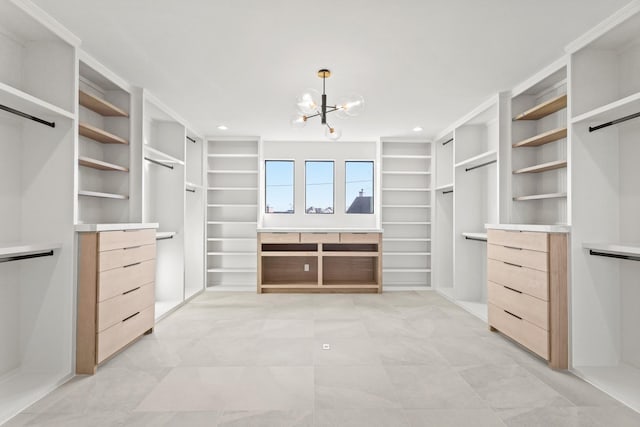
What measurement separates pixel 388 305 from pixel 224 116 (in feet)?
11.5

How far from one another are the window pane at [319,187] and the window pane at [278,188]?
315 mm

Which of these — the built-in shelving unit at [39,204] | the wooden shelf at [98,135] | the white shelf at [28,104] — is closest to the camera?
the white shelf at [28,104]

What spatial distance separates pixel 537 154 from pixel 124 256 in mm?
4357

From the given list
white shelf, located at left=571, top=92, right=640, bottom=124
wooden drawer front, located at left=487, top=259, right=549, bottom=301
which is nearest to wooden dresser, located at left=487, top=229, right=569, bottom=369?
wooden drawer front, located at left=487, top=259, right=549, bottom=301

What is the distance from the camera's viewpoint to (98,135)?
343 cm

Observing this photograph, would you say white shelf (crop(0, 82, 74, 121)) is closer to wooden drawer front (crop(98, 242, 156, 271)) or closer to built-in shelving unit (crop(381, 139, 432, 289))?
wooden drawer front (crop(98, 242, 156, 271))

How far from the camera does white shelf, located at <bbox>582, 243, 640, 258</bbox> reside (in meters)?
2.48

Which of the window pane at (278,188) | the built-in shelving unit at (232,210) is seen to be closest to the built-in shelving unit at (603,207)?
the window pane at (278,188)

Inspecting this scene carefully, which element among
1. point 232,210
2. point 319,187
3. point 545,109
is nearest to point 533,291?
point 545,109

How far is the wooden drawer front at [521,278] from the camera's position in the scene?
2949 millimetres

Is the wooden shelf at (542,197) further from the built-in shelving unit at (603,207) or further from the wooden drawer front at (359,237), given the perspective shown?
the wooden drawer front at (359,237)

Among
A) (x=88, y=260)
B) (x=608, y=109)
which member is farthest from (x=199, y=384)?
(x=608, y=109)

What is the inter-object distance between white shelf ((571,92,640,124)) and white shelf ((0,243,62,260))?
13.7ft

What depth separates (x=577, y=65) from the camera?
9.61ft
